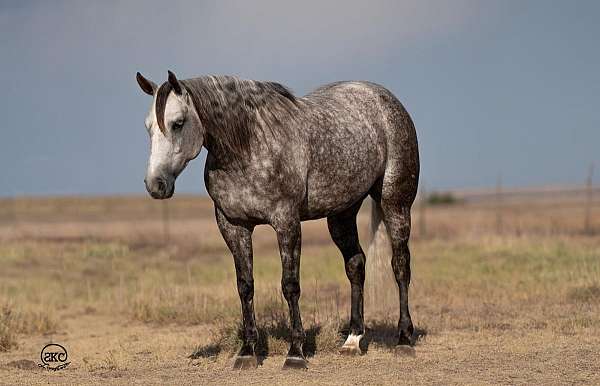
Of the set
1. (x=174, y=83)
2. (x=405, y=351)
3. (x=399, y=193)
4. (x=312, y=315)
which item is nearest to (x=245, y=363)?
(x=405, y=351)

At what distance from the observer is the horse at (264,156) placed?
237 inches

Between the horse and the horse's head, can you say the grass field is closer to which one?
the horse

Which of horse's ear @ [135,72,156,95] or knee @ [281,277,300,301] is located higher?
horse's ear @ [135,72,156,95]

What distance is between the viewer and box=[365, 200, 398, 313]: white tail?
26.6 feet

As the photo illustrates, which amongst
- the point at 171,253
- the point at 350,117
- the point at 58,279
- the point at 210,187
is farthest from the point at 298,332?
the point at 171,253

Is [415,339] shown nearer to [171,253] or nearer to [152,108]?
[152,108]

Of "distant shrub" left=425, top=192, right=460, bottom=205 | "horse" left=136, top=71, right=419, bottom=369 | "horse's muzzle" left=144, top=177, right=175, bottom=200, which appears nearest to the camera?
"horse's muzzle" left=144, top=177, right=175, bottom=200

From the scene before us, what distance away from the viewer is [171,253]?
19.3m

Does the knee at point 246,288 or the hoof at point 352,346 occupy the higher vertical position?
the knee at point 246,288

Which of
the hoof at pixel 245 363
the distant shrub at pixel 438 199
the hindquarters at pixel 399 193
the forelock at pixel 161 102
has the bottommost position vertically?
the hoof at pixel 245 363

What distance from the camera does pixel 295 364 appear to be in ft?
21.9

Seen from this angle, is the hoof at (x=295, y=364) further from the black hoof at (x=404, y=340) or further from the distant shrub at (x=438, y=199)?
the distant shrub at (x=438, y=199)

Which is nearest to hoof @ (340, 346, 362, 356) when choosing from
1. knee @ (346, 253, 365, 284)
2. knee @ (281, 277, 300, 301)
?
knee @ (346, 253, 365, 284)

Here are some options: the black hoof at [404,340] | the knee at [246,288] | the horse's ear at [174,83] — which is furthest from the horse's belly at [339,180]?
the black hoof at [404,340]
